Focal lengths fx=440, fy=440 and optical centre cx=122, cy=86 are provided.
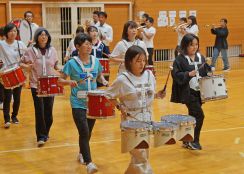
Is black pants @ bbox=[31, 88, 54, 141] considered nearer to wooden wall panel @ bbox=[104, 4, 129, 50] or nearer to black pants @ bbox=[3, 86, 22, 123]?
black pants @ bbox=[3, 86, 22, 123]

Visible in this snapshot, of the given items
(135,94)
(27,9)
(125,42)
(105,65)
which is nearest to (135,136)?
(135,94)

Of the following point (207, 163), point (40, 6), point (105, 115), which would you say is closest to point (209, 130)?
point (207, 163)

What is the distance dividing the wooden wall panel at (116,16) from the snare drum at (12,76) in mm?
9469

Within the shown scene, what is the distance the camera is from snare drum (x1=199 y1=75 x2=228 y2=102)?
5332mm

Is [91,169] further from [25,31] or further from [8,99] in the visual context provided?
[25,31]

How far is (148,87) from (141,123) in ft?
1.56

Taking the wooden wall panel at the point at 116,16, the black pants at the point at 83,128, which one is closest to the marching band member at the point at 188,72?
the black pants at the point at 83,128

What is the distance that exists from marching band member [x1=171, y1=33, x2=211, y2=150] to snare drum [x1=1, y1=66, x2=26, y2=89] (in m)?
2.32

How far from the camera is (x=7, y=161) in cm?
558

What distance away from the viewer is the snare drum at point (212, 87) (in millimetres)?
5332

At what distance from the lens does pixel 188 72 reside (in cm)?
555

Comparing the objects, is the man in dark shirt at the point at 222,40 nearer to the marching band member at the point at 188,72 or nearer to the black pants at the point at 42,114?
the marching band member at the point at 188,72

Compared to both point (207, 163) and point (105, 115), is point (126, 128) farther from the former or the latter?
point (207, 163)

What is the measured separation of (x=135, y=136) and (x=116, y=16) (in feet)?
40.9
